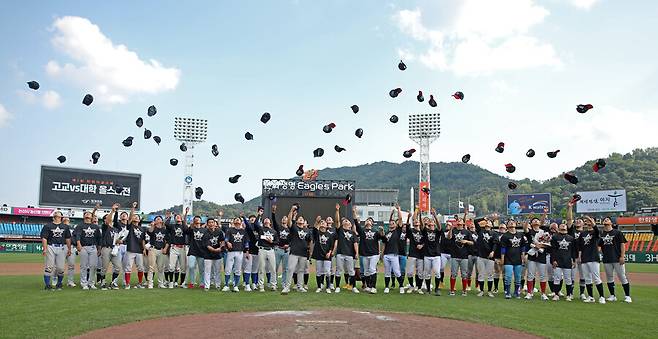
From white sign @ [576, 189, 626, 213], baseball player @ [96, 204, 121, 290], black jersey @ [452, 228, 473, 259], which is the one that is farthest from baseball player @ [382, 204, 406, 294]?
white sign @ [576, 189, 626, 213]

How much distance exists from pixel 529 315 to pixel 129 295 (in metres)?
9.31

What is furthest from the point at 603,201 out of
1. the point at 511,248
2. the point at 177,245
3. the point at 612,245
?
the point at 177,245

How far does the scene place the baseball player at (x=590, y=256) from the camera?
13641 mm

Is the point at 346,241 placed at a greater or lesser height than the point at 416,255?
greater

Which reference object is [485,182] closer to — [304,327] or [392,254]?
[392,254]

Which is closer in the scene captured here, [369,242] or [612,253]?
[612,253]

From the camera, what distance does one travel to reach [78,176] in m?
50.7

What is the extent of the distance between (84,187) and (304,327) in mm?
48862

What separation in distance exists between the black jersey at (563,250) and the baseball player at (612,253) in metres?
0.77

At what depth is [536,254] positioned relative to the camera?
1425cm

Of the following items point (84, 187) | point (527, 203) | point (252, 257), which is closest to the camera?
point (252, 257)

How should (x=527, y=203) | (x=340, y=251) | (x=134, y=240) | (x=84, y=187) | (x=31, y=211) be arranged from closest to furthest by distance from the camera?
(x=340, y=251)
(x=134, y=240)
(x=84, y=187)
(x=31, y=211)
(x=527, y=203)

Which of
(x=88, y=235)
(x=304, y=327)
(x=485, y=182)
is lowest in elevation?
(x=304, y=327)

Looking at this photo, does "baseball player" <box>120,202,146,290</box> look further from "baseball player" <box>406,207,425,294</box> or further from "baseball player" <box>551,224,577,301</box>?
"baseball player" <box>551,224,577,301</box>
